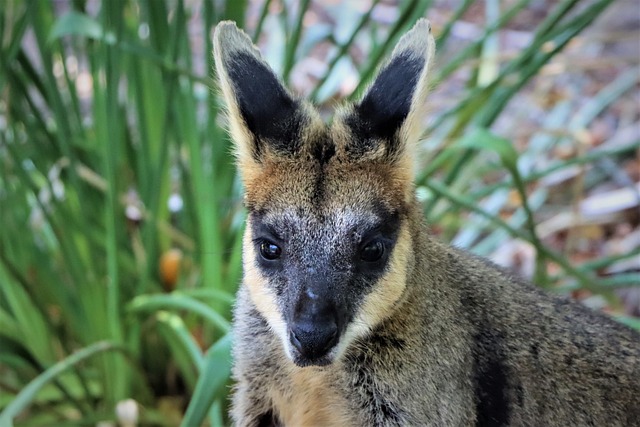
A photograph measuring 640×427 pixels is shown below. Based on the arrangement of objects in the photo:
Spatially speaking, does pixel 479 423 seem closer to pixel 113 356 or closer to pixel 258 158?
pixel 258 158

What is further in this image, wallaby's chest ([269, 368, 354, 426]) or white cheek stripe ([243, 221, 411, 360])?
wallaby's chest ([269, 368, 354, 426])

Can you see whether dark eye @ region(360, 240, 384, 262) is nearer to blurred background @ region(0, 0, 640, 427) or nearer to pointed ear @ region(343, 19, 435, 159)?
pointed ear @ region(343, 19, 435, 159)

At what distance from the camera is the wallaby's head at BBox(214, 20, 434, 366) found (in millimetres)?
1939

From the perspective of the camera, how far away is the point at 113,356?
10.9 ft

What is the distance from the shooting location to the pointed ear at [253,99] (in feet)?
6.72

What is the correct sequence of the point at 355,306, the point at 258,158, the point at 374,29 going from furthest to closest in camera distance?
the point at 374,29
the point at 258,158
the point at 355,306

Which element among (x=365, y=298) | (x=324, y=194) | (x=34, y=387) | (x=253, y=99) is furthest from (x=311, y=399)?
(x=34, y=387)

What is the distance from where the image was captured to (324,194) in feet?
6.53

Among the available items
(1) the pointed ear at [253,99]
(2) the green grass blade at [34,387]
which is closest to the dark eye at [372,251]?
(1) the pointed ear at [253,99]

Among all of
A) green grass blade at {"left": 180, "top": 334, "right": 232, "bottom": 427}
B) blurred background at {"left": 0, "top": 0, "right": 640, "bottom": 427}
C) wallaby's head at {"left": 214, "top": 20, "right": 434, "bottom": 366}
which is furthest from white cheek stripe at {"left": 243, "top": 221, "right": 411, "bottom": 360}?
blurred background at {"left": 0, "top": 0, "right": 640, "bottom": 427}

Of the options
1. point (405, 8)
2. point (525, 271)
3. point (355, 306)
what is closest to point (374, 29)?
point (405, 8)

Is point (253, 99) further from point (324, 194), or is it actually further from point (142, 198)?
point (142, 198)

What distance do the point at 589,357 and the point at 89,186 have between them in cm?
226

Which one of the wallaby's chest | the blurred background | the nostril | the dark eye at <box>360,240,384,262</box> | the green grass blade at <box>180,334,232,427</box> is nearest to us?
the nostril
